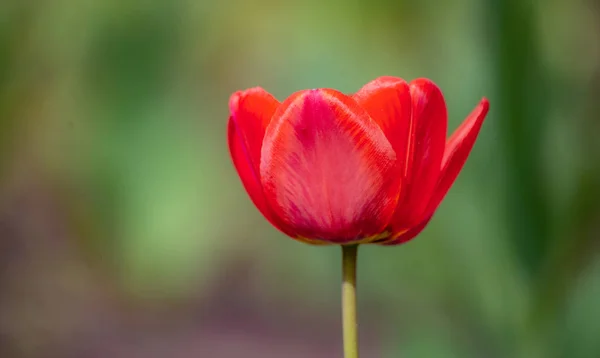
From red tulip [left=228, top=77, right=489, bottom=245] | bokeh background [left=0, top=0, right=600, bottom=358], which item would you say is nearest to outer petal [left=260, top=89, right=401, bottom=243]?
red tulip [left=228, top=77, right=489, bottom=245]

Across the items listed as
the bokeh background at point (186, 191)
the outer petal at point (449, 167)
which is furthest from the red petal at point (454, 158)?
the bokeh background at point (186, 191)

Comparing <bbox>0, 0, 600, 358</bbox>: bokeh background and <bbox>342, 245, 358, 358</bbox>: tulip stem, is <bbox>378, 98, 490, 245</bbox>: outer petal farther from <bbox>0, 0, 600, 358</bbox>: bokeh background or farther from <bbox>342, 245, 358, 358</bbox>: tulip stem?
<bbox>0, 0, 600, 358</bbox>: bokeh background

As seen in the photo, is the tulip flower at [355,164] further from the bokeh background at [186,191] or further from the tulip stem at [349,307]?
the bokeh background at [186,191]

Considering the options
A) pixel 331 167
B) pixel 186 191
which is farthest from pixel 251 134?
pixel 186 191

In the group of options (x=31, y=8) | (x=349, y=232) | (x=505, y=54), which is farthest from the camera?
(x=31, y=8)

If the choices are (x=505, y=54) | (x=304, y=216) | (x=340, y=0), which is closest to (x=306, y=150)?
(x=304, y=216)

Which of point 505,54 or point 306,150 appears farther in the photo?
point 505,54

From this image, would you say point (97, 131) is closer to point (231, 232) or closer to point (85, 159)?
point (85, 159)
